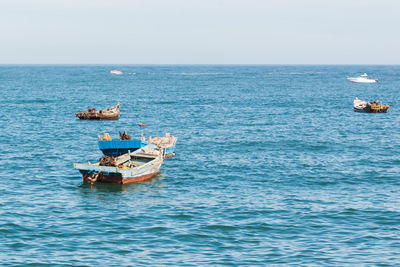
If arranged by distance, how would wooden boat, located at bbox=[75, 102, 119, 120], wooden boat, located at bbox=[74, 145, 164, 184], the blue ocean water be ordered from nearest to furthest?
the blue ocean water, wooden boat, located at bbox=[74, 145, 164, 184], wooden boat, located at bbox=[75, 102, 119, 120]

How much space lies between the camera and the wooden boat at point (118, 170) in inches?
1540

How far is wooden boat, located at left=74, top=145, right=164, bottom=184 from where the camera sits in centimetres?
3912

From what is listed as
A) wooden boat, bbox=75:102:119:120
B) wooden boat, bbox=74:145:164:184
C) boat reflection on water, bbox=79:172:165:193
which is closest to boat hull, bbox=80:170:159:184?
wooden boat, bbox=74:145:164:184

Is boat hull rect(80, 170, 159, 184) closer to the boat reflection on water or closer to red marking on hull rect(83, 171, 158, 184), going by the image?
red marking on hull rect(83, 171, 158, 184)

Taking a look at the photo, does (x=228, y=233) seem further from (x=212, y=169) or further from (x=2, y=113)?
(x=2, y=113)

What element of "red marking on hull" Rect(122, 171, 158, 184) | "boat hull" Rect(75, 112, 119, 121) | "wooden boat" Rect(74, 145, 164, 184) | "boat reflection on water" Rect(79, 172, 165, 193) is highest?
"boat hull" Rect(75, 112, 119, 121)

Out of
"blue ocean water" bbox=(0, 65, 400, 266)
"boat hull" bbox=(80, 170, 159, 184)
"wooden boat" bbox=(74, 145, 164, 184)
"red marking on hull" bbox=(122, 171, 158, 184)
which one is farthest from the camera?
"red marking on hull" bbox=(122, 171, 158, 184)

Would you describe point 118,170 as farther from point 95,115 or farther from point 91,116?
point 91,116

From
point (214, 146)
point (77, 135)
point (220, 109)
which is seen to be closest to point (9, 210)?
point (214, 146)

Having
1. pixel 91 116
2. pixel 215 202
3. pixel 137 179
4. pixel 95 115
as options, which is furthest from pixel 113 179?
pixel 91 116

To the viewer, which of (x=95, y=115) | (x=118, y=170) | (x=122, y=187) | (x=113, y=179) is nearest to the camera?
(x=118, y=170)

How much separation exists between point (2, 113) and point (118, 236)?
67.8 m

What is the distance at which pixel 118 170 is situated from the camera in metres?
38.8

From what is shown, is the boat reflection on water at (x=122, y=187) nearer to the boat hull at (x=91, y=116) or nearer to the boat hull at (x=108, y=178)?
the boat hull at (x=108, y=178)
